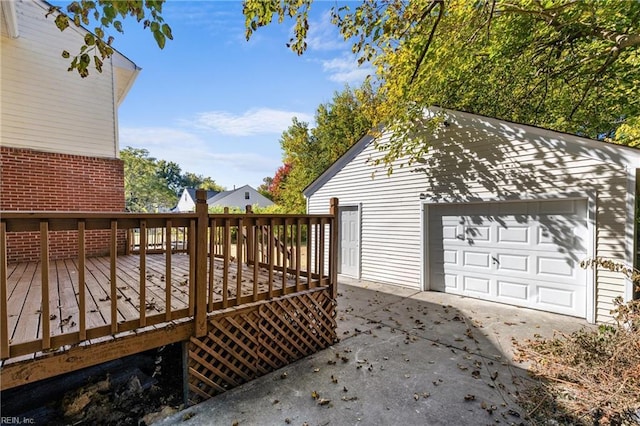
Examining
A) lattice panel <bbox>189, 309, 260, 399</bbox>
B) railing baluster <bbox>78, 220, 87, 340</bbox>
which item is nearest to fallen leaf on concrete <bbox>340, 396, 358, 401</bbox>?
lattice panel <bbox>189, 309, 260, 399</bbox>

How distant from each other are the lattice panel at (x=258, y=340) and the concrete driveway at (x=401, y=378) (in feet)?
0.42

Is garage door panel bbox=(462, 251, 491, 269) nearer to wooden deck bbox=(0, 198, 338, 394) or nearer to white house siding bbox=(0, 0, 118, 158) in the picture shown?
wooden deck bbox=(0, 198, 338, 394)

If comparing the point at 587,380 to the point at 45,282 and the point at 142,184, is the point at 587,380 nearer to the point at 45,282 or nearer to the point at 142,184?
the point at 45,282

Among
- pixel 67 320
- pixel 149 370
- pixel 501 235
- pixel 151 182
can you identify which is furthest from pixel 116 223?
pixel 151 182

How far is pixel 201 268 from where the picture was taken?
2893mm

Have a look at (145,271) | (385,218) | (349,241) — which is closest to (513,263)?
(385,218)

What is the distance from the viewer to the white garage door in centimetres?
508

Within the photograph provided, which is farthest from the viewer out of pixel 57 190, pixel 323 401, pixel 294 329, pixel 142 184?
pixel 142 184

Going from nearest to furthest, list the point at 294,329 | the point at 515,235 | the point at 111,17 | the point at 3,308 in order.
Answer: the point at 111,17 → the point at 3,308 → the point at 294,329 → the point at 515,235

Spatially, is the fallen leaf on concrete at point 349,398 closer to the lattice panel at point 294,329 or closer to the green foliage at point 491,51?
the lattice panel at point 294,329

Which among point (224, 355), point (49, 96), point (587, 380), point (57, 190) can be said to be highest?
point (49, 96)

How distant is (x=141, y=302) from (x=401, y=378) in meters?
2.74

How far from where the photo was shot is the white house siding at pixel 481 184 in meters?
4.62

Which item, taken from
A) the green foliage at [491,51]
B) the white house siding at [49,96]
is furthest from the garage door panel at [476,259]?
the white house siding at [49,96]
